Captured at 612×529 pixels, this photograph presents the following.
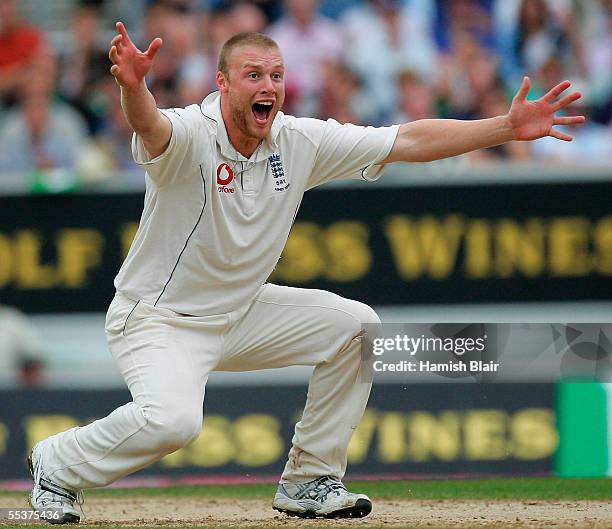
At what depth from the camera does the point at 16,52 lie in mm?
11070

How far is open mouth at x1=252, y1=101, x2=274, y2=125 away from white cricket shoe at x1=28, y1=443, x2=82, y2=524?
1.78 meters

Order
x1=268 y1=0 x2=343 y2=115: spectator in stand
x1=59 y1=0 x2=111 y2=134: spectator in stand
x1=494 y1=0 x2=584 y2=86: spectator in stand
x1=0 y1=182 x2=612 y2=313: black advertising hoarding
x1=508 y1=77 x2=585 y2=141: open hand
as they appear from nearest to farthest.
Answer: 1. x1=508 y1=77 x2=585 y2=141: open hand
2. x1=0 y1=182 x2=612 y2=313: black advertising hoarding
3. x1=59 y1=0 x2=111 y2=134: spectator in stand
4. x1=268 y1=0 x2=343 y2=115: spectator in stand
5. x1=494 y1=0 x2=584 y2=86: spectator in stand

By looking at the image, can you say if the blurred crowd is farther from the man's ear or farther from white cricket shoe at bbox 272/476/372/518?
white cricket shoe at bbox 272/476/372/518

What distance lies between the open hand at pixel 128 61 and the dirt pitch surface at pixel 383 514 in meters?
2.01

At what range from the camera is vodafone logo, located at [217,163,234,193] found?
19.0ft

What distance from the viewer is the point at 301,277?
29.1ft

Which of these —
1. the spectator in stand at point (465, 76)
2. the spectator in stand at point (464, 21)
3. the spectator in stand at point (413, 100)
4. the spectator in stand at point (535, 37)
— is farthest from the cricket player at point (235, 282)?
the spectator in stand at point (464, 21)

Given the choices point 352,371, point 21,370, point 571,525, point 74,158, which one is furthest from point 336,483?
point 74,158

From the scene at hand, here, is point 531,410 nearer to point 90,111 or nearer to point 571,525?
point 571,525

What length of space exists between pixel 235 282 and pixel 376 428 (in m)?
2.63

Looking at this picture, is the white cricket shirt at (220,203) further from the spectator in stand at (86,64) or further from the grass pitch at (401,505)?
the spectator in stand at (86,64)

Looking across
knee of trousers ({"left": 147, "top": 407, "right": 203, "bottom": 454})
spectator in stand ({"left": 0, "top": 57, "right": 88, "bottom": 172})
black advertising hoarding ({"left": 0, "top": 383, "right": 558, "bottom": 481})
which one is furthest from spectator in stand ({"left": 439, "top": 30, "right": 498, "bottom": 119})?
knee of trousers ({"left": 147, "top": 407, "right": 203, "bottom": 454})

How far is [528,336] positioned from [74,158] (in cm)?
392

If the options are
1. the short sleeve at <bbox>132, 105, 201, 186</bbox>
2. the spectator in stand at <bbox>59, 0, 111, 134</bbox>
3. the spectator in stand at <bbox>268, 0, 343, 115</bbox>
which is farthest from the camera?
the spectator in stand at <bbox>268, 0, 343, 115</bbox>
